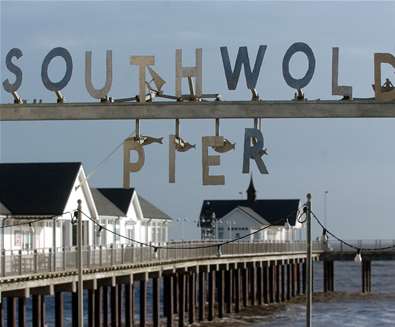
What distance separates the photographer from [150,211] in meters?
69.9

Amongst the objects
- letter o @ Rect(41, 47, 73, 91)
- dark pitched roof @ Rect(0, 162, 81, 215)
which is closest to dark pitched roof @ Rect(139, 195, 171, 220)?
dark pitched roof @ Rect(0, 162, 81, 215)

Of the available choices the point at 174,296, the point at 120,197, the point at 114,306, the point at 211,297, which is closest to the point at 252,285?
the point at 211,297

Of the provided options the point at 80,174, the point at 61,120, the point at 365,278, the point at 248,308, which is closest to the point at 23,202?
the point at 80,174

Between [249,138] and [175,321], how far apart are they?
4498cm

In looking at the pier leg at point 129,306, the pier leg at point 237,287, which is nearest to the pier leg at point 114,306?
the pier leg at point 129,306

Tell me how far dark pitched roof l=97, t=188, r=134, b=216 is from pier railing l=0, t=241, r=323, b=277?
4333mm

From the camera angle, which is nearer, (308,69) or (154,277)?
(308,69)

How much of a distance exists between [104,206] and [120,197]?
417cm

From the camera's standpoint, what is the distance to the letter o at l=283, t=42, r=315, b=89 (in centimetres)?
1441

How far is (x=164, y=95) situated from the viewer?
14.3 m

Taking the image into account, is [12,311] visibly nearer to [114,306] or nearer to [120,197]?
[114,306]

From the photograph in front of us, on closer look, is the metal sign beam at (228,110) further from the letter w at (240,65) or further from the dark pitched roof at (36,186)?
the dark pitched roof at (36,186)

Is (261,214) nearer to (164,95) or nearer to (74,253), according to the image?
(74,253)

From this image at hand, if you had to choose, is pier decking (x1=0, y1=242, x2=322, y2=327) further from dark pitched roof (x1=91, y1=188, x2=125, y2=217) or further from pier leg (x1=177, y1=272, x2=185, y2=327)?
dark pitched roof (x1=91, y1=188, x2=125, y2=217)
